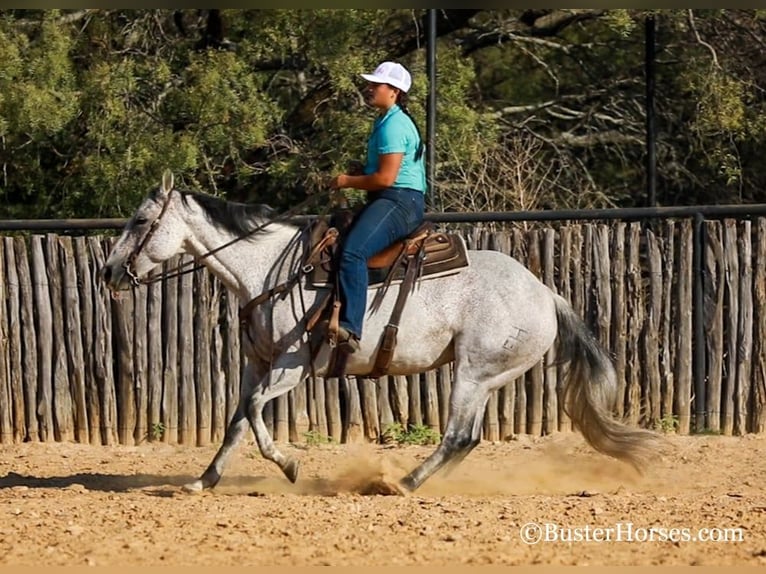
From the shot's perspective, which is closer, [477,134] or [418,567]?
[418,567]

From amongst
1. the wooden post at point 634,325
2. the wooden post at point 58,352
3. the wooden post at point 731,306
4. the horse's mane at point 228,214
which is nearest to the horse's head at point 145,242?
the horse's mane at point 228,214

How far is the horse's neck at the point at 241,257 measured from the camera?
8.82 m

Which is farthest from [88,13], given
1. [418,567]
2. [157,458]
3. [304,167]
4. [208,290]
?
[418,567]

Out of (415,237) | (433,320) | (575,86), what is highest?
(575,86)

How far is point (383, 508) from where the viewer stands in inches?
311

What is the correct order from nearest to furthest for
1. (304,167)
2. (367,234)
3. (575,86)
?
(367,234)
(304,167)
(575,86)

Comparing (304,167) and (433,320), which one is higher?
(304,167)

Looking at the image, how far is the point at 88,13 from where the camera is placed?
504 inches

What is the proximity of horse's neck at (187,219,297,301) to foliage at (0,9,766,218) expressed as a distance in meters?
3.24

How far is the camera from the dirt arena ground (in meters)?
6.66

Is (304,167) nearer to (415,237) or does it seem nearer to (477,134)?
(477,134)

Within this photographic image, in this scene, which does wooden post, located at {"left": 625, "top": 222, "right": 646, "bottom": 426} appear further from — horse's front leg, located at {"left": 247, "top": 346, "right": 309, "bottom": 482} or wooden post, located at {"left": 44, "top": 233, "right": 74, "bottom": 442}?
wooden post, located at {"left": 44, "top": 233, "right": 74, "bottom": 442}

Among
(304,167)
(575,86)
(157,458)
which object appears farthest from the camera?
(575,86)

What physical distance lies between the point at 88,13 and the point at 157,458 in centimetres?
466
